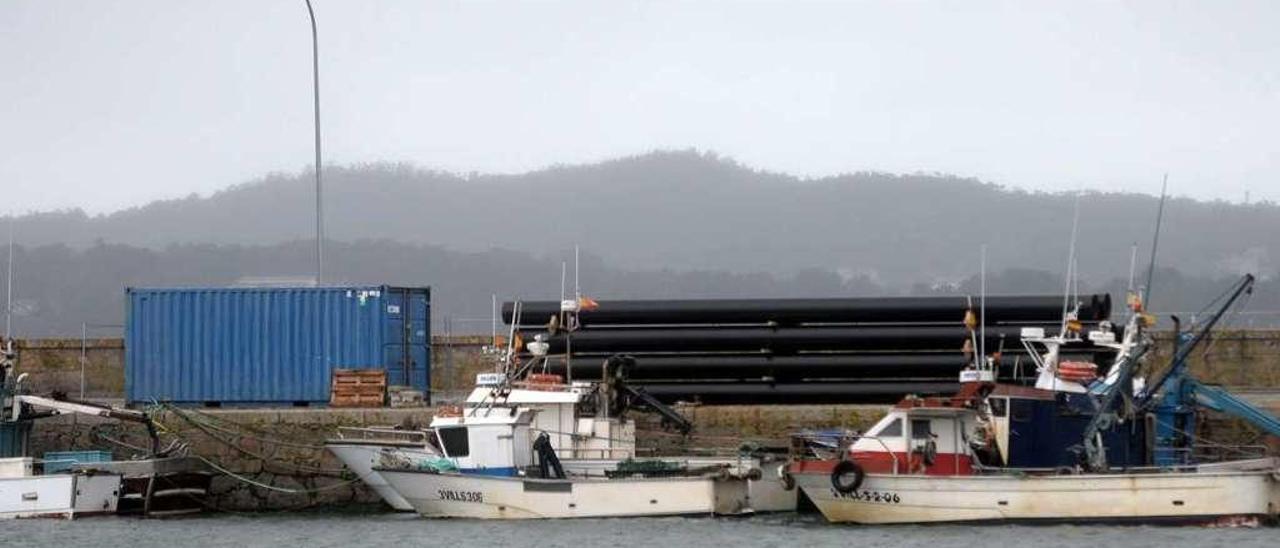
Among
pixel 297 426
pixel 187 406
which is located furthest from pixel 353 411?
pixel 187 406

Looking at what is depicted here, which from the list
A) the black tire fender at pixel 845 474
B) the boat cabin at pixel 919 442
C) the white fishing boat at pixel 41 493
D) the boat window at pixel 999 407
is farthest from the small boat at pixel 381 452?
the boat window at pixel 999 407

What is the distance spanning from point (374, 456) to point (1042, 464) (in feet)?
43.5

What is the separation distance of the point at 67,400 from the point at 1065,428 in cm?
2018

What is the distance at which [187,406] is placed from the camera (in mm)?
51281

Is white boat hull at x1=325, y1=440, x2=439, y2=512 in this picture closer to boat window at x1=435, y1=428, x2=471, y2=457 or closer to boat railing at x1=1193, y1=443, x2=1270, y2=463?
boat window at x1=435, y1=428, x2=471, y2=457

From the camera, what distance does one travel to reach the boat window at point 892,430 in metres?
39.7

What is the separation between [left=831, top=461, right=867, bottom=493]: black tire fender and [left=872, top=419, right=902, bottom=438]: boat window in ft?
2.54

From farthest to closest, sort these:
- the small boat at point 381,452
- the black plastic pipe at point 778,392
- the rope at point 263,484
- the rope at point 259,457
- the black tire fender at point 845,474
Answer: the black plastic pipe at point 778,392
the rope at point 259,457
the rope at point 263,484
the small boat at point 381,452
the black tire fender at point 845,474

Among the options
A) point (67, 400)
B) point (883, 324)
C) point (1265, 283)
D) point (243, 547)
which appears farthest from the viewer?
point (1265, 283)

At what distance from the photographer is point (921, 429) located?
39.5 m

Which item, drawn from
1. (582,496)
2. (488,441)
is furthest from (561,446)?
(582,496)

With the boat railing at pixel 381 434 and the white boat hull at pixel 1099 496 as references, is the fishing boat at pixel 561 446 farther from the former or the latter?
the white boat hull at pixel 1099 496

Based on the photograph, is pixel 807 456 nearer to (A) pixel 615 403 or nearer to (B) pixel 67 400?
(A) pixel 615 403

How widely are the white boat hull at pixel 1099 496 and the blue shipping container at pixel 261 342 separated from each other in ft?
53.6
